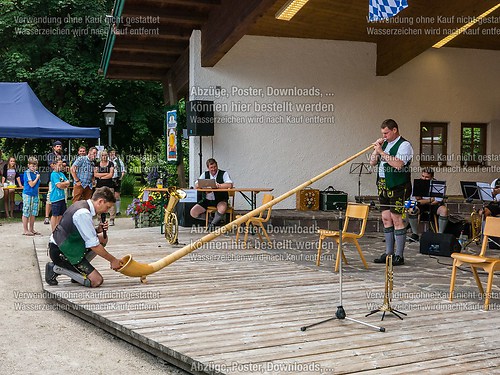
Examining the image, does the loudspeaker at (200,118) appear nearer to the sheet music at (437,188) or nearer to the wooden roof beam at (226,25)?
the wooden roof beam at (226,25)

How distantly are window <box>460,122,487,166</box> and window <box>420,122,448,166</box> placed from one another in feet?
1.55

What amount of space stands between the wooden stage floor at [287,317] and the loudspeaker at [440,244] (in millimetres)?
403

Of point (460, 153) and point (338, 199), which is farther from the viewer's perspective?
point (460, 153)

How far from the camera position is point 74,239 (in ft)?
18.6

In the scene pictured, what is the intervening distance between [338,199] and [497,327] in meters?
7.96

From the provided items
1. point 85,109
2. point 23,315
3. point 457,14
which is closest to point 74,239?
point 23,315

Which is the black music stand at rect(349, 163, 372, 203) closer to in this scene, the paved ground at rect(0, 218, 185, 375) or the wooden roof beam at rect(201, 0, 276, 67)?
the wooden roof beam at rect(201, 0, 276, 67)

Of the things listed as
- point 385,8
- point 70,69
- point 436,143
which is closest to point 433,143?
point 436,143

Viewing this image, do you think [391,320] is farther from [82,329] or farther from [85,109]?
[85,109]

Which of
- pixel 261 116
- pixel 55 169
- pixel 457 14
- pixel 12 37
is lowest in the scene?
pixel 55 169

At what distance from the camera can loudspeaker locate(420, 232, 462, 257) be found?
7660 mm

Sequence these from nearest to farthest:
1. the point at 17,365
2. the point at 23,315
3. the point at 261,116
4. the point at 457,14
Result: the point at 17,365, the point at 23,315, the point at 457,14, the point at 261,116

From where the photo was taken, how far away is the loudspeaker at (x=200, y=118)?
36.3 feet

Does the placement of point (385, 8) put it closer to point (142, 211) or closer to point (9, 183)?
point (142, 211)
